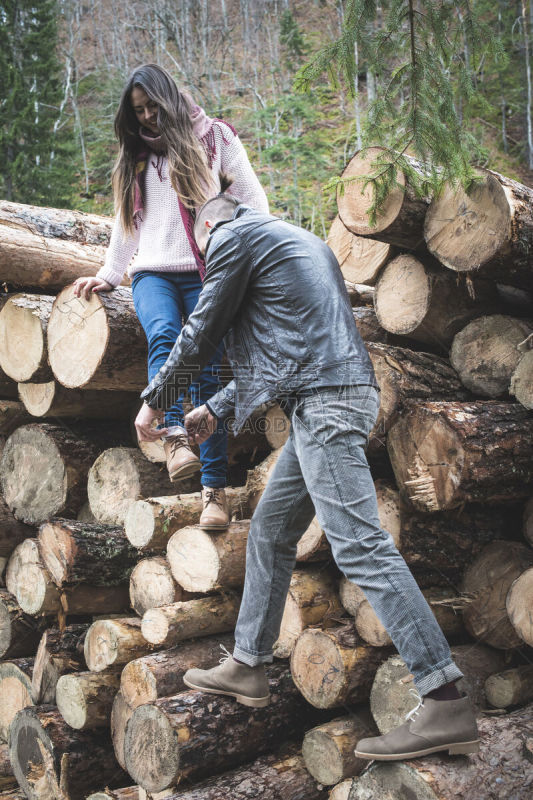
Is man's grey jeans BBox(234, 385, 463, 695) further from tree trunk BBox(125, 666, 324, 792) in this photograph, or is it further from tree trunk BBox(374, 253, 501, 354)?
tree trunk BBox(374, 253, 501, 354)

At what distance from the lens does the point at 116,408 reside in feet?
13.2

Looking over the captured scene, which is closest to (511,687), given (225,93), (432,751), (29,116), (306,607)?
(306,607)

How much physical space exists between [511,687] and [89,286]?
8.79 feet

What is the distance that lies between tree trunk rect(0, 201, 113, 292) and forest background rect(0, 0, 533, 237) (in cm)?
418

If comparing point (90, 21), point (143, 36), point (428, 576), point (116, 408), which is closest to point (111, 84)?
point (143, 36)

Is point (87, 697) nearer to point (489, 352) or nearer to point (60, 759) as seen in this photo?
point (60, 759)

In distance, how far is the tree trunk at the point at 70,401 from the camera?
377 cm

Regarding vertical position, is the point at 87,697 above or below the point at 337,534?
below

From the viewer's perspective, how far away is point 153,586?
329 cm

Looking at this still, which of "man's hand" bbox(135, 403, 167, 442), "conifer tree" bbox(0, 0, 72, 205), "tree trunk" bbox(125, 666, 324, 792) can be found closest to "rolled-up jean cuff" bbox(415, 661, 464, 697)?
"tree trunk" bbox(125, 666, 324, 792)

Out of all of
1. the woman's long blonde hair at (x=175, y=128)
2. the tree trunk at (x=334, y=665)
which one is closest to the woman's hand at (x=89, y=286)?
the woman's long blonde hair at (x=175, y=128)

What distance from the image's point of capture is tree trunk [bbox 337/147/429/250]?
300 centimetres

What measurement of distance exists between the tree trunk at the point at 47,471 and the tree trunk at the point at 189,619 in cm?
108

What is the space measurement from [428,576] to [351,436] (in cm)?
113
